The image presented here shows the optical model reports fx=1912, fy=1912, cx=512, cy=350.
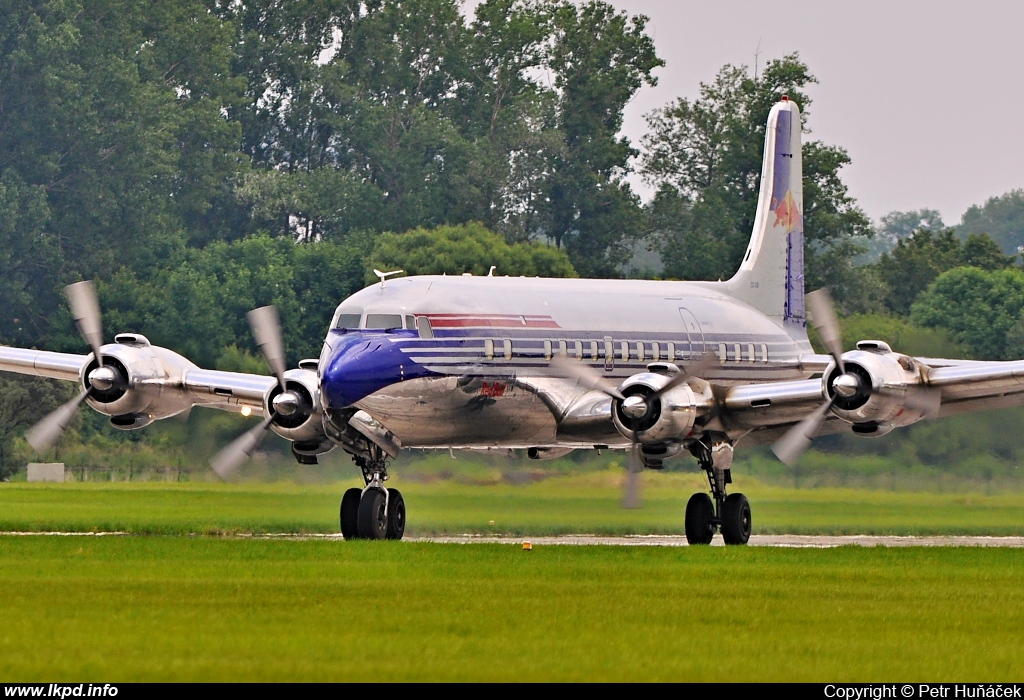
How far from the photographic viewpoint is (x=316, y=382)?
2753 cm

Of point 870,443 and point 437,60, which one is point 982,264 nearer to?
point 437,60

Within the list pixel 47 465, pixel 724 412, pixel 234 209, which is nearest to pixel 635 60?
Result: pixel 234 209

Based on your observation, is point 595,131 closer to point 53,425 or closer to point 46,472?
point 46,472

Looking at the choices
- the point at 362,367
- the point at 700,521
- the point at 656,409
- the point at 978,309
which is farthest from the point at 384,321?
the point at 978,309

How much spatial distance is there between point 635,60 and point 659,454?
2165 inches

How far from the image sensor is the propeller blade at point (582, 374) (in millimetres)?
26594

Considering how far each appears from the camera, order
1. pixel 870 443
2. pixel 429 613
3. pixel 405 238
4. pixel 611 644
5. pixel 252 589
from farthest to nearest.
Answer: pixel 405 238
pixel 870 443
pixel 252 589
pixel 429 613
pixel 611 644

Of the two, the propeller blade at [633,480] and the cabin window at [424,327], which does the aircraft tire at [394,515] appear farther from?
the propeller blade at [633,480]

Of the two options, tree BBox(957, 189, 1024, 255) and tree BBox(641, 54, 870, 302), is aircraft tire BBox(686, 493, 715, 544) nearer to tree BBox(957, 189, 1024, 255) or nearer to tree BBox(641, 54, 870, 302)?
tree BBox(641, 54, 870, 302)

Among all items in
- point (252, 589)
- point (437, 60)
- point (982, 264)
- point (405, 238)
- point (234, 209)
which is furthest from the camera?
point (437, 60)

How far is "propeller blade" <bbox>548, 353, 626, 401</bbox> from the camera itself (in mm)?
26594

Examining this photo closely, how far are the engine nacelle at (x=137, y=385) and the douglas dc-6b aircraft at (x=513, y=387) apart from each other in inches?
1.1

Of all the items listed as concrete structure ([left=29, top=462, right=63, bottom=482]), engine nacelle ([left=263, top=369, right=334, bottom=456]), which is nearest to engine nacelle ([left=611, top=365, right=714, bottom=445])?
engine nacelle ([left=263, top=369, right=334, bottom=456])

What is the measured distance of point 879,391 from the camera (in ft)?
85.1
